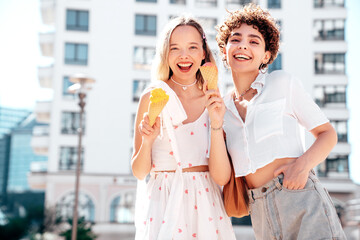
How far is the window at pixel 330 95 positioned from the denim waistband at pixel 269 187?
27.3 metres

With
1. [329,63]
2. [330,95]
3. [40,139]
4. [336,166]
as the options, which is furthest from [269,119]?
[329,63]

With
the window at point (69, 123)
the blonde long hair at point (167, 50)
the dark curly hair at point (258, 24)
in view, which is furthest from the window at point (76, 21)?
the dark curly hair at point (258, 24)

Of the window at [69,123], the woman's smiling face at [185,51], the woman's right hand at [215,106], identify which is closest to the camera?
the woman's right hand at [215,106]

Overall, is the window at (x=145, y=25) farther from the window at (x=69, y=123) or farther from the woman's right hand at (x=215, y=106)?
the woman's right hand at (x=215, y=106)

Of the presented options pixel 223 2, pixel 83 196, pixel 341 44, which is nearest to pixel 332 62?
pixel 341 44

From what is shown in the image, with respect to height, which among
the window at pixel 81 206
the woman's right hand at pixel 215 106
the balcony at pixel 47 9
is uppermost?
the balcony at pixel 47 9

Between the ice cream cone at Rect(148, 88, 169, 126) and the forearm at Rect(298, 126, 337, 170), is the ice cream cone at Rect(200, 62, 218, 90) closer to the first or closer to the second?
the ice cream cone at Rect(148, 88, 169, 126)

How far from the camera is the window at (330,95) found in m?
29.1

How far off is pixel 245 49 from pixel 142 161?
1124 mm

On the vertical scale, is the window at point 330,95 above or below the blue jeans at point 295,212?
above

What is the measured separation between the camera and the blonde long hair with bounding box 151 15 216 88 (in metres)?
3.56

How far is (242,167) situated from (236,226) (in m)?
26.3

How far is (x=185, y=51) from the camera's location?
3.49 meters

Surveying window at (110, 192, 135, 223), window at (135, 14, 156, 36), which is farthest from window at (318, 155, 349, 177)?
window at (135, 14, 156, 36)
